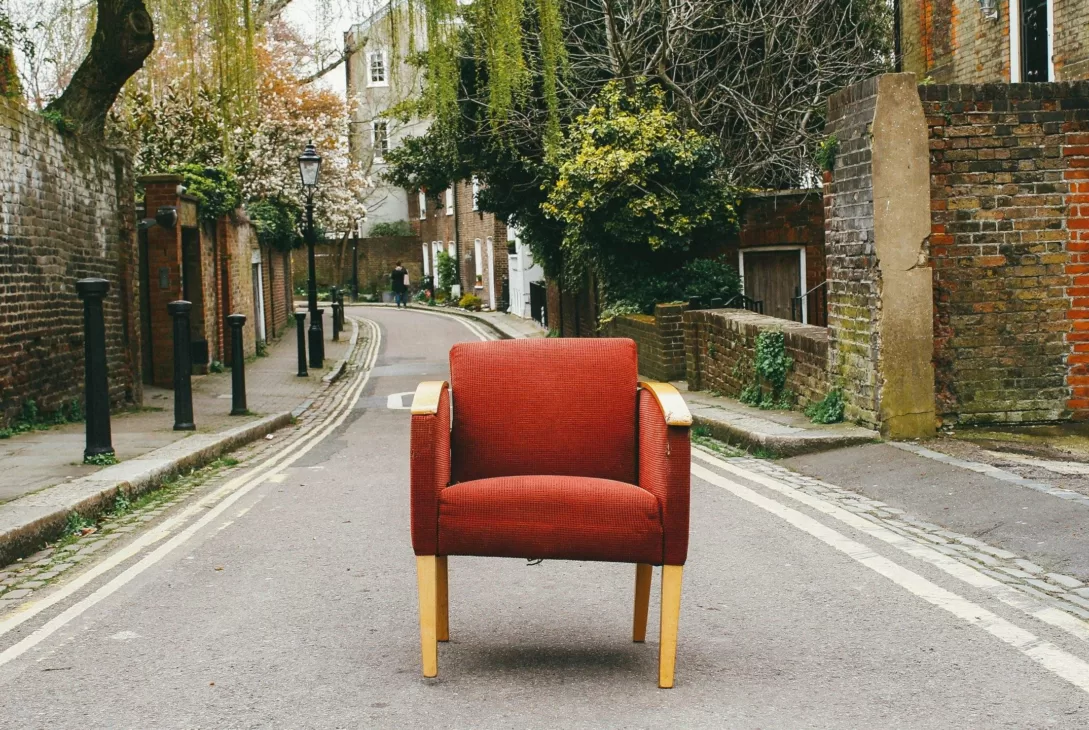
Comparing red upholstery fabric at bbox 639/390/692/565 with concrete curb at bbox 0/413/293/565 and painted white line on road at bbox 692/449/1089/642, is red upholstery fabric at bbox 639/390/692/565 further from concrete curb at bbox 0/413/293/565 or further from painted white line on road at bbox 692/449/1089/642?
concrete curb at bbox 0/413/293/565

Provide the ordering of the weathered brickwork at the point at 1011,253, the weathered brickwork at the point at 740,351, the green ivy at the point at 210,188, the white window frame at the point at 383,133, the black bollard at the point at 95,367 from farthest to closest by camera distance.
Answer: the white window frame at the point at 383,133, the green ivy at the point at 210,188, the weathered brickwork at the point at 740,351, the weathered brickwork at the point at 1011,253, the black bollard at the point at 95,367

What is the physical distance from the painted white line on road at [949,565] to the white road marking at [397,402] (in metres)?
9.41

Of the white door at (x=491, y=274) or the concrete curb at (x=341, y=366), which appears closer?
the concrete curb at (x=341, y=366)

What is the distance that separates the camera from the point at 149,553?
7156 millimetres

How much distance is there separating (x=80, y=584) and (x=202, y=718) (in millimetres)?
2587

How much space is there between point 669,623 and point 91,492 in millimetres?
5481

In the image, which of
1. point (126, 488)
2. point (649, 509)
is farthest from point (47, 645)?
point (126, 488)

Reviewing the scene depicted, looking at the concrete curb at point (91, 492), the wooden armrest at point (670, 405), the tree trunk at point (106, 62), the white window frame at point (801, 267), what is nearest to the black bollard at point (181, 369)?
the concrete curb at point (91, 492)

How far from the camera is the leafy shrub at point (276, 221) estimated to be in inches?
1273

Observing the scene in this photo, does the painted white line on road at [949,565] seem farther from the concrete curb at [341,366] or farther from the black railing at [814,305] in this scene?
the concrete curb at [341,366]

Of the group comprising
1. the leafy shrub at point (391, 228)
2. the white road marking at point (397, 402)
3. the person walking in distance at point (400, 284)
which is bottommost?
the white road marking at point (397, 402)

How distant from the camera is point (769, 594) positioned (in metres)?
5.78

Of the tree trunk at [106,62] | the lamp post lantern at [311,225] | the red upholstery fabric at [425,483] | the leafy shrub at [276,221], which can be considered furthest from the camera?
the leafy shrub at [276,221]

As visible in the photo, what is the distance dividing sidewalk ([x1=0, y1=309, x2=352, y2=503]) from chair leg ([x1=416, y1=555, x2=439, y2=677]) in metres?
4.95
